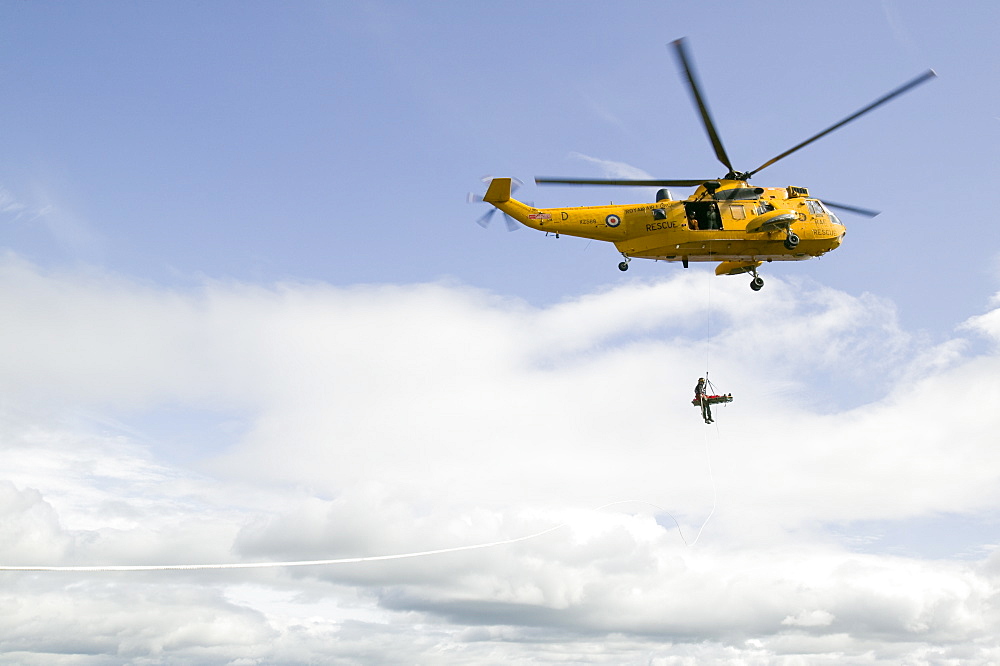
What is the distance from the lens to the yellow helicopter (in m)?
39.2

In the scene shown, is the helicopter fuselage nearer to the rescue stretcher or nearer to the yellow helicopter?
the yellow helicopter

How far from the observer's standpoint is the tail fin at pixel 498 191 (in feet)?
131

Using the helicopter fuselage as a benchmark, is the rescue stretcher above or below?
below

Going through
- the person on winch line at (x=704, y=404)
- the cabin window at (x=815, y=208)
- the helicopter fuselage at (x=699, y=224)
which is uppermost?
the cabin window at (x=815, y=208)

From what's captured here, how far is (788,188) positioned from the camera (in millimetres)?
42531

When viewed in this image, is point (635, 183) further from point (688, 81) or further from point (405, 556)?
point (405, 556)

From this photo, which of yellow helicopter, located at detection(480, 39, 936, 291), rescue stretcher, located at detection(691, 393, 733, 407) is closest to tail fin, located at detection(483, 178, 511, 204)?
yellow helicopter, located at detection(480, 39, 936, 291)

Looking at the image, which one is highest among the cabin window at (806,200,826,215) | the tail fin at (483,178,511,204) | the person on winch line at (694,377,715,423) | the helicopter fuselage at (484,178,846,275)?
the tail fin at (483,178,511,204)

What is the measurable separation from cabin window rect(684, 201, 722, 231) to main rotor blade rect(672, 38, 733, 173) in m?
2.46

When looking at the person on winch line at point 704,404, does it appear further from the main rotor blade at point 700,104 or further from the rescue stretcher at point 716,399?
the main rotor blade at point 700,104

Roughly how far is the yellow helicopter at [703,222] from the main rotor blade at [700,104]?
0.09m

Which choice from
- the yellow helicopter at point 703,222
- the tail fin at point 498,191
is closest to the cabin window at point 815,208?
the yellow helicopter at point 703,222

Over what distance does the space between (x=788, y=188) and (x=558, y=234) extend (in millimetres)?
12476

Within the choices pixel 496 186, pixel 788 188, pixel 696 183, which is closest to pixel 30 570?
pixel 496 186
